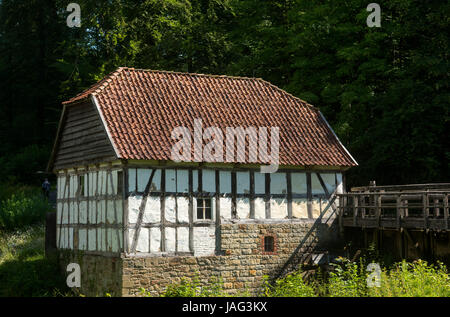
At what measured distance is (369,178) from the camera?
2845 cm

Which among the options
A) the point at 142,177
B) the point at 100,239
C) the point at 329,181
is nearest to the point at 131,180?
the point at 142,177

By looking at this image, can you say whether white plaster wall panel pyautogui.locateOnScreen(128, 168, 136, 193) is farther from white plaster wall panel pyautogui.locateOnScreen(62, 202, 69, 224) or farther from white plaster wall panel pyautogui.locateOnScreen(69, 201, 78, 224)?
white plaster wall panel pyautogui.locateOnScreen(62, 202, 69, 224)

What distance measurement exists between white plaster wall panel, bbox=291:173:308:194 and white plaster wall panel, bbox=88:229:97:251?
6.91m

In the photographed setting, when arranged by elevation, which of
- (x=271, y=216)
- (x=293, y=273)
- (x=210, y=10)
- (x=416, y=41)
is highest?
(x=210, y=10)

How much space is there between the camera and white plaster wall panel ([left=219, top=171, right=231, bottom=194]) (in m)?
21.9

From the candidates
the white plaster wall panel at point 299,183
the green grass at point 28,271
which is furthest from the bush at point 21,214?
the white plaster wall panel at point 299,183

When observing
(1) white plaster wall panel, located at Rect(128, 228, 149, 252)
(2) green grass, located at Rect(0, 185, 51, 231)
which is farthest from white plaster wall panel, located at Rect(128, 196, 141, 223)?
(2) green grass, located at Rect(0, 185, 51, 231)

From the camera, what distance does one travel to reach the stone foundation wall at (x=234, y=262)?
65.4 feet

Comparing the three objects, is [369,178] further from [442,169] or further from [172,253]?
[172,253]

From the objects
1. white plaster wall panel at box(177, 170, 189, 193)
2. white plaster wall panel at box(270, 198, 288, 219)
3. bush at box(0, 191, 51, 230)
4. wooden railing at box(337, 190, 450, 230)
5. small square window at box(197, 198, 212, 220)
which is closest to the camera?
wooden railing at box(337, 190, 450, 230)

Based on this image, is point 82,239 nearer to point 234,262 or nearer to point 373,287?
point 234,262
